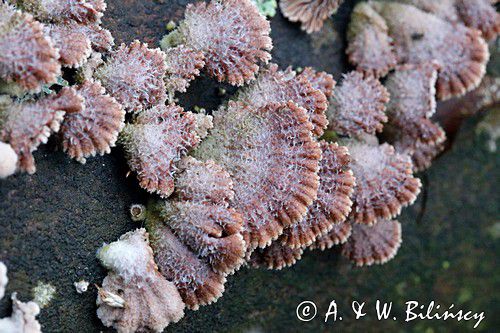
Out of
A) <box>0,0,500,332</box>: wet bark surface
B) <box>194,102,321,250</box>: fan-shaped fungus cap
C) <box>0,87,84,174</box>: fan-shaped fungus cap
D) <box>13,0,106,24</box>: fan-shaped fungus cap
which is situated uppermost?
<box>13,0,106,24</box>: fan-shaped fungus cap

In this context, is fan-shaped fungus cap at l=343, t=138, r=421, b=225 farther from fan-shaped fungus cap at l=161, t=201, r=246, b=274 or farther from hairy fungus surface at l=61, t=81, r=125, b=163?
hairy fungus surface at l=61, t=81, r=125, b=163

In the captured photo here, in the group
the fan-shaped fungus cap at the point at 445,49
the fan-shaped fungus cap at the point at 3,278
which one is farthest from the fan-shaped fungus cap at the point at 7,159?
the fan-shaped fungus cap at the point at 445,49

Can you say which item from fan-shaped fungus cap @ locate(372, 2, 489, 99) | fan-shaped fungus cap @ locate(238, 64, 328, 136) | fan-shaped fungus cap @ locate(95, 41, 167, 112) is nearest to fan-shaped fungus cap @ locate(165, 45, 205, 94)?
fan-shaped fungus cap @ locate(95, 41, 167, 112)

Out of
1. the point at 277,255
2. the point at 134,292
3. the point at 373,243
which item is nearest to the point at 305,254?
the point at 373,243

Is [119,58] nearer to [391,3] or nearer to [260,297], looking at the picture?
[260,297]

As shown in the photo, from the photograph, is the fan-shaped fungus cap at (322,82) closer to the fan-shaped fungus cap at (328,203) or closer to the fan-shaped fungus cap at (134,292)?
the fan-shaped fungus cap at (328,203)

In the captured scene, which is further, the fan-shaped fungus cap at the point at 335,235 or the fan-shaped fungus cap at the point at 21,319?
the fan-shaped fungus cap at the point at 335,235
